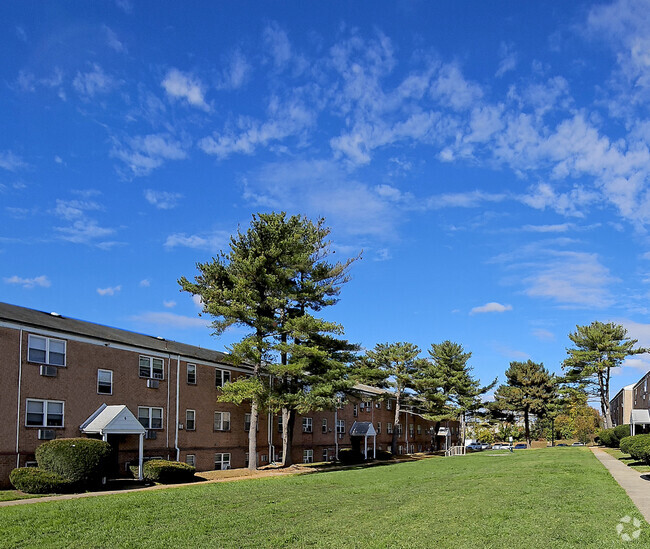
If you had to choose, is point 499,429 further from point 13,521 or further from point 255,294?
point 13,521

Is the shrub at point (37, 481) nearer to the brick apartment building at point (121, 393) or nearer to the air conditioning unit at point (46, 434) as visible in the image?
the brick apartment building at point (121, 393)

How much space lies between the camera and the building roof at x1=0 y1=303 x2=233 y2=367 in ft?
86.9

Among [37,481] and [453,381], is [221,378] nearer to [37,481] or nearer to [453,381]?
[37,481]

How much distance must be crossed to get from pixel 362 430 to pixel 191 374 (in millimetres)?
21006

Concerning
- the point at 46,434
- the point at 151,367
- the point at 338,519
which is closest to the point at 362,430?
the point at 151,367

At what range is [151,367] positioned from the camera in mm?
32500

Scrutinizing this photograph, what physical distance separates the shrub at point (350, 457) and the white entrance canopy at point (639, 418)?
22.2 metres

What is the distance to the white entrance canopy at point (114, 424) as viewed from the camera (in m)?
27.5

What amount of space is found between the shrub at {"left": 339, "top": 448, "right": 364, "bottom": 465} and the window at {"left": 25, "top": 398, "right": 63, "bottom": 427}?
23540 millimetres

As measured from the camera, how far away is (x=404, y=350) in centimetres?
6056

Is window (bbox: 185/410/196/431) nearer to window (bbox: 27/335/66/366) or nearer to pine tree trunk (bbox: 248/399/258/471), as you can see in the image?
pine tree trunk (bbox: 248/399/258/471)

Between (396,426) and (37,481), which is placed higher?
(37,481)

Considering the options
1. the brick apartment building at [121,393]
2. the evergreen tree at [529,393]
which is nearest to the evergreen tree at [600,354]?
the evergreen tree at [529,393]

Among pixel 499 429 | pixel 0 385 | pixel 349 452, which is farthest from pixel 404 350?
pixel 499 429
